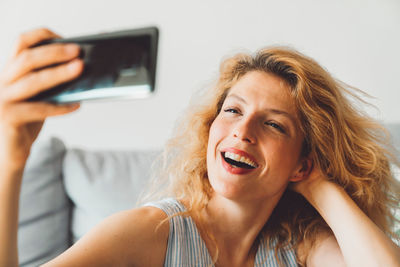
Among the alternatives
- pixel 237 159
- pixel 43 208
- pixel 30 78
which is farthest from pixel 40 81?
pixel 43 208

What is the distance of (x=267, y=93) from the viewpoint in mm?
1177

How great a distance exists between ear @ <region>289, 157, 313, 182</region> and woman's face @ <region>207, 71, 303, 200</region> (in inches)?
0.6

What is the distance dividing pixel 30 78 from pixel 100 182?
120 centimetres

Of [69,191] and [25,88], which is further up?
[25,88]

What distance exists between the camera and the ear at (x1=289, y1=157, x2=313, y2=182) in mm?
1269

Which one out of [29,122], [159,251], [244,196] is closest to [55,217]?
[159,251]

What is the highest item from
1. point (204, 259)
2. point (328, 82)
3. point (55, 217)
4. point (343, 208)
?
point (328, 82)

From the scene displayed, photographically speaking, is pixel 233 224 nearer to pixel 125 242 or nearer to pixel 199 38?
pixel 125 242

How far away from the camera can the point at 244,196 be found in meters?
1.11

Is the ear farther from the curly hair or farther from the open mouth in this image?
the open mouth

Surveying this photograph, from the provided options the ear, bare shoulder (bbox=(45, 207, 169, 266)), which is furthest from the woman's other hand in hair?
the ear

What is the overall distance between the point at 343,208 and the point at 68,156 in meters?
1.28

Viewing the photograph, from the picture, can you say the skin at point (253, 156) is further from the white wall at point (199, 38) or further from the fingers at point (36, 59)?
the white wall at point (199, 38)

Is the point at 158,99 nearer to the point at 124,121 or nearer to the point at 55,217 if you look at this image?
the point at 124,121
